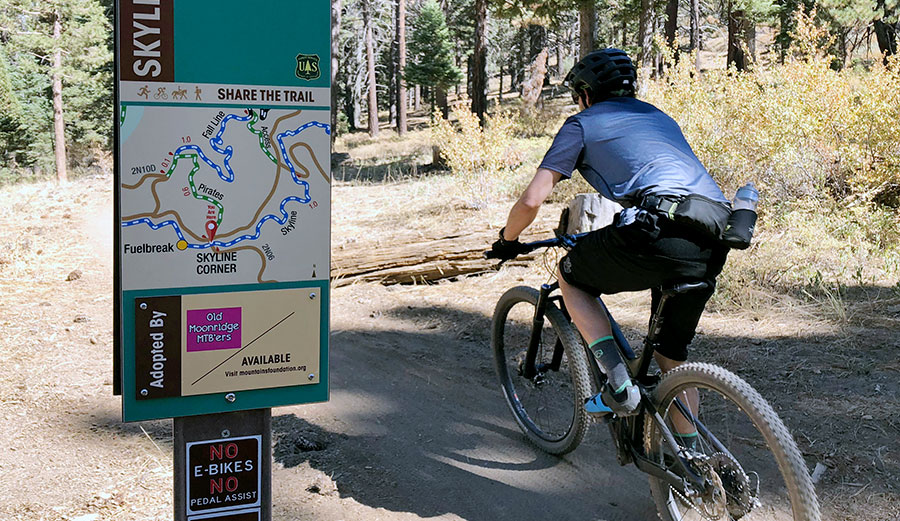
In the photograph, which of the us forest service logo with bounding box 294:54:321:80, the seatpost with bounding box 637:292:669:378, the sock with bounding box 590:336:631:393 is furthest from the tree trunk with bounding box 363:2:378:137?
the us forest service logo with bounding box 294:54:321:80

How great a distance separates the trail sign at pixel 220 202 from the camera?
254cm

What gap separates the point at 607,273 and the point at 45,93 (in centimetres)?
5176

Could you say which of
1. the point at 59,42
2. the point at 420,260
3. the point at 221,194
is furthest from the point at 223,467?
the point at 59,42

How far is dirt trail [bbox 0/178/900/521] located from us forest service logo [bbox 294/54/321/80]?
7.05ft

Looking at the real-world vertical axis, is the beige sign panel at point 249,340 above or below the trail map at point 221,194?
below

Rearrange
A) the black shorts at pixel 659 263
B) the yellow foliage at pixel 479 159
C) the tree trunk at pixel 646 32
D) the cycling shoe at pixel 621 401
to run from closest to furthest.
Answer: the black shorts at pixel 659 263, the cycling shoe at pixel 621 401, the yellow foliage at pixel 479 159, the tree trunk at pixel 646 32

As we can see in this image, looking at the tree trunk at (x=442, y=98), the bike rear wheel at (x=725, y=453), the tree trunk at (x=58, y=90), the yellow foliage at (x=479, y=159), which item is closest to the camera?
the bike rear wheel at (x=725, y=453)

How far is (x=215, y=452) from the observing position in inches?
109

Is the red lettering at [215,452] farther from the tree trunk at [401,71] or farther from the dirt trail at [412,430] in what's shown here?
the tree trunk at [401,71]

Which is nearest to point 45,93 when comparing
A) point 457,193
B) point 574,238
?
point 457,193

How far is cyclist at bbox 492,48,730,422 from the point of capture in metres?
3.20

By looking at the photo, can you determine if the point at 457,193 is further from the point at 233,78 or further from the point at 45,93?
the point at 45,93

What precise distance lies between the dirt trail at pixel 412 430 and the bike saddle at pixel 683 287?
124 cm

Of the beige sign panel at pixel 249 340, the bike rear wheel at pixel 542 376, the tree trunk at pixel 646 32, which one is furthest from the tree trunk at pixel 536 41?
the beige sign panel at pixel 249 340
